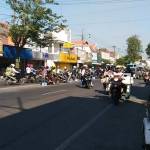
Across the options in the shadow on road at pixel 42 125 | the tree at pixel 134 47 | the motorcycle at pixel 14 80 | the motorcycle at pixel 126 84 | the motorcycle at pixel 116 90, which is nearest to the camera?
the shadow on road at pixel 42 125

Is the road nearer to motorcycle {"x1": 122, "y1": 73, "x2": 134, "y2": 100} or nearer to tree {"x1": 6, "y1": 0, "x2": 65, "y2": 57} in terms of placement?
motorcycle {"x1": 122, "y1": 73, "x2": 134, "y2": 100}

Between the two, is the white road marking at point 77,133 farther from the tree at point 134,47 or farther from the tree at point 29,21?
the tree at point 134,47

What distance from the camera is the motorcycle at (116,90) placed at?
22422 millimetres

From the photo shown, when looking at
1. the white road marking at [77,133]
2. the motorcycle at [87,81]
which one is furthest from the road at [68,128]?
the motorcycle at [87,81]

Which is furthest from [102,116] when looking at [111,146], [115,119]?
[111,146]

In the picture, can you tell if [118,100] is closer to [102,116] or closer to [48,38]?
[102,116]

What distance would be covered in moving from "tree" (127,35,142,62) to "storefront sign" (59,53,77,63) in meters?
41.9

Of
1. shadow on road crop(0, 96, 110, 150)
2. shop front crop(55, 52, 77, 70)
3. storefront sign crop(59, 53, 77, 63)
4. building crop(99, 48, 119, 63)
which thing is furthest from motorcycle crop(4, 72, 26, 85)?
building crop(99, 48, 119, 63)

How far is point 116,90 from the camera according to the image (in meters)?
22.6

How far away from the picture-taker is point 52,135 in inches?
478

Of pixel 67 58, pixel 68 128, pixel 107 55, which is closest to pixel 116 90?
pixel 68 128

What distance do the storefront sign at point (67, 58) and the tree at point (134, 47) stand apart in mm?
41931

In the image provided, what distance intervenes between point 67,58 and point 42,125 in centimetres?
7099

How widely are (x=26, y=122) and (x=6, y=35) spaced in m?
42.8
